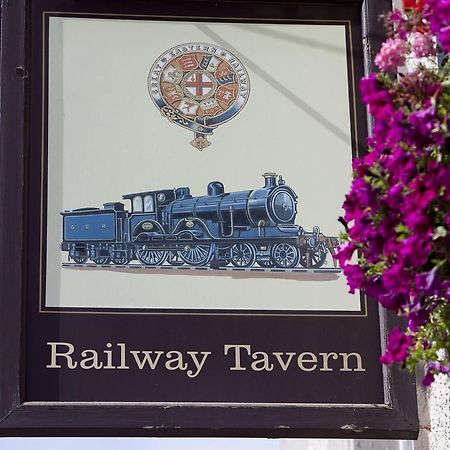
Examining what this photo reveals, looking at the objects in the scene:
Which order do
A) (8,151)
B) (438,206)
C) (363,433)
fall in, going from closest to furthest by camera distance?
(438,206) < (363,433) < (8,151)

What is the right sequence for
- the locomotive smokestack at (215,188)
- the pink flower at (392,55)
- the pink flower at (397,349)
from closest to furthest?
the pink flower at (397,349), the pink flower at (392,55), the locomotive smokestack at (215,188)

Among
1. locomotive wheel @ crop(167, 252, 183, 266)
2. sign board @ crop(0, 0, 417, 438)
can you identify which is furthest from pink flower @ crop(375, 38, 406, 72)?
locomotive wheel @ crop(167, 252, 183, 266)

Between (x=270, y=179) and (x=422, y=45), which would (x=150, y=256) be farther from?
(x=422, y=45)

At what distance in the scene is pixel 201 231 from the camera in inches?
204

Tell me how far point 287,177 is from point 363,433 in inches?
43.2

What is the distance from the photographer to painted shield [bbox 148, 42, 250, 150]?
17.5 ft

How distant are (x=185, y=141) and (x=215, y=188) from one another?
0.25 metres

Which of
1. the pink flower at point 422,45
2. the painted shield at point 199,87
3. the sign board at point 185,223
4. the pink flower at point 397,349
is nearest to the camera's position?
the pink flower at point 397,349

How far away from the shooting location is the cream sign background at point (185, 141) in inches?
200

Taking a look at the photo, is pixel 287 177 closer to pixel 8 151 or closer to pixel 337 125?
pixel 337 125

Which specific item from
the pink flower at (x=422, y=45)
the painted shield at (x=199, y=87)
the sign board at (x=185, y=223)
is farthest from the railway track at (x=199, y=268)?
the pink flower at (x=422, y=45)

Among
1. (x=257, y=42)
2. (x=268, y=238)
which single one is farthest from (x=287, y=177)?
(x=257, y=42)

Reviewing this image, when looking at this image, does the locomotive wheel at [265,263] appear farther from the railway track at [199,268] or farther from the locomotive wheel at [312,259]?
the locomotive wheel at [312,259]

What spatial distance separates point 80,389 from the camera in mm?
4879
